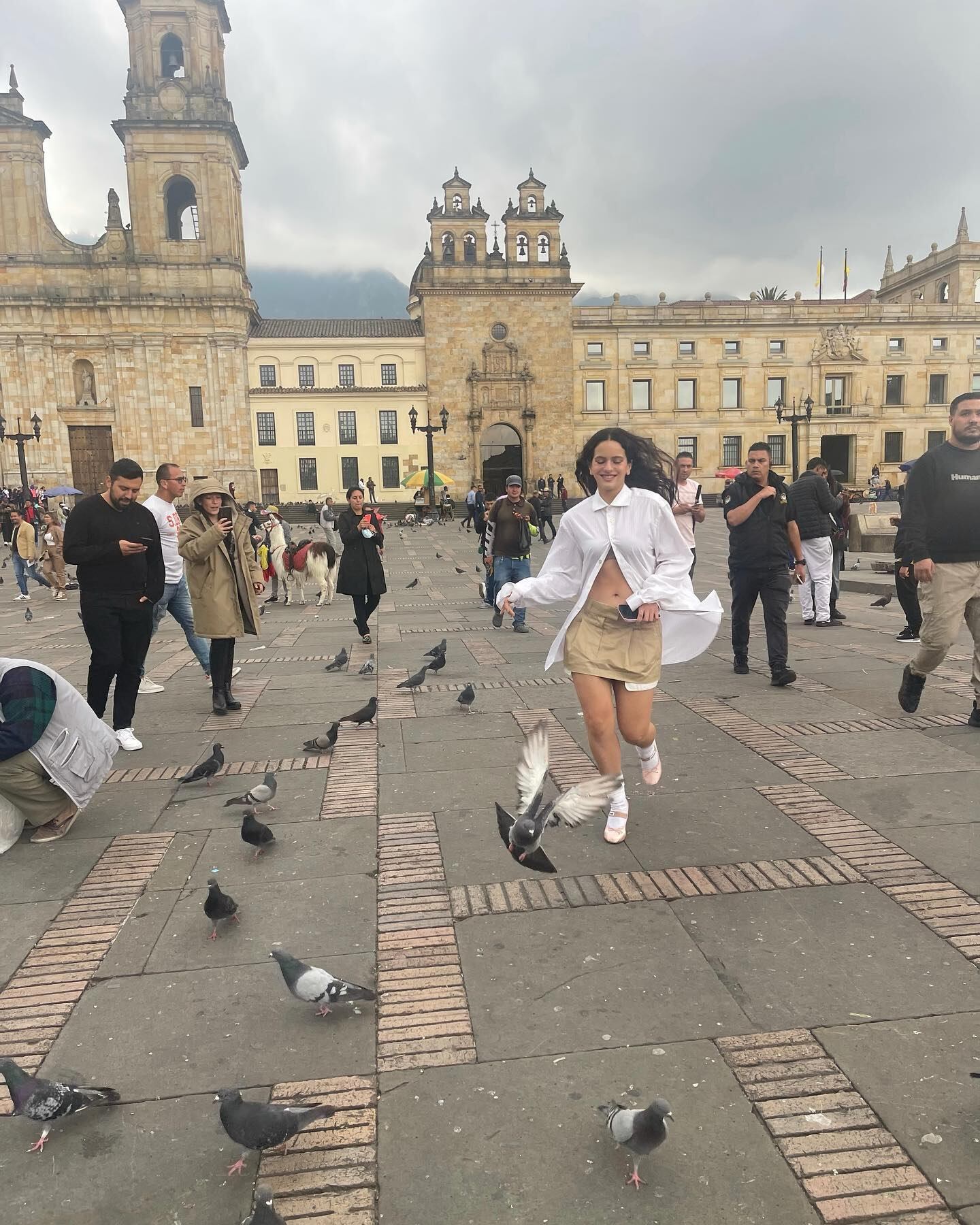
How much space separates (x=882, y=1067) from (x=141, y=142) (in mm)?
53351

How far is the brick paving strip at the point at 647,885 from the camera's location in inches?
133

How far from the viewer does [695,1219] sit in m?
1.91

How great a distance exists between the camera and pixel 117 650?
216 inches

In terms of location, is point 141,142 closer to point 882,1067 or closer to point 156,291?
point 156,291

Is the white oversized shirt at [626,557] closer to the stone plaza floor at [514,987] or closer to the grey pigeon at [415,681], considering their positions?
the stone plaza floor at [514,987]

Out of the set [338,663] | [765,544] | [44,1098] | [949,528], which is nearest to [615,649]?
[44,1098]

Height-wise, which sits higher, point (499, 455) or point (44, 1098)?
point (499, 455)

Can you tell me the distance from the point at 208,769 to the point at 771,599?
177 inches

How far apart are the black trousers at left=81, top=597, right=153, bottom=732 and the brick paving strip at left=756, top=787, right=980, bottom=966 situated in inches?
160

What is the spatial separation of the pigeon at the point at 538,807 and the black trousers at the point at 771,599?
4001 mm

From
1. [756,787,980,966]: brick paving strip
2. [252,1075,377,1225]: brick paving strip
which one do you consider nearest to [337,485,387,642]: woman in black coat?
[756,787,980,966]: brick paving strip

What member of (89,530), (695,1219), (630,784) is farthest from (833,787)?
(89,530)

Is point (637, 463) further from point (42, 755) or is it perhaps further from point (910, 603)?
point (910, 603)

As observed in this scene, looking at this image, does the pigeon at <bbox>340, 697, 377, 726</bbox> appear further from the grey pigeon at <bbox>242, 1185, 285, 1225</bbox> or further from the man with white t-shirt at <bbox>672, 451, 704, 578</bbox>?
the grey pigeon at <bbox>242, 1185, 285, 1225</bbox>
